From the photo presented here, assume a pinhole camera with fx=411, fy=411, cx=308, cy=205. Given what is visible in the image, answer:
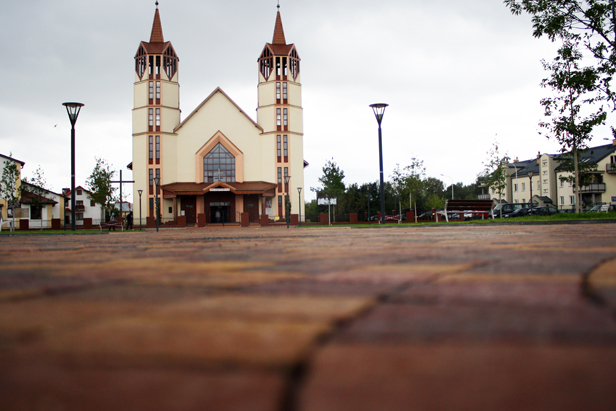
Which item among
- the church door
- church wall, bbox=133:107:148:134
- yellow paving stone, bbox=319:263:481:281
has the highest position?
church wall, bbox=133:107:148:134

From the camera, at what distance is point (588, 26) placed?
17281 millimetres

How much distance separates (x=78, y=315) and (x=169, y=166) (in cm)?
4226

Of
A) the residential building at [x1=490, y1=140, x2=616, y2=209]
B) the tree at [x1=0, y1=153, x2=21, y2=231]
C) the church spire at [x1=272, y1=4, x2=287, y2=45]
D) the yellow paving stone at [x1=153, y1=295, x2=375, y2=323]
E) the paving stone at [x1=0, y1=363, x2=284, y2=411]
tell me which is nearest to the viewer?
the paving stone at [x1=0, y1=363, x2=284, y2=411]

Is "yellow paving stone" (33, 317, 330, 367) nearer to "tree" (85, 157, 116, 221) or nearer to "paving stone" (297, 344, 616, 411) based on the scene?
"paving stone" (297, 344, 616, 411)

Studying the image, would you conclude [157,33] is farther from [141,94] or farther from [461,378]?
[461,378]

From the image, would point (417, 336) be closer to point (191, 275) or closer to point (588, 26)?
point (191, 275)

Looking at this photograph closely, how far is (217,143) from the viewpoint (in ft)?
135

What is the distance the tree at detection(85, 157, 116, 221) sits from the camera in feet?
141

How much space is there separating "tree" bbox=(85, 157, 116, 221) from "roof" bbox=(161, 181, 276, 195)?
27.5 feet

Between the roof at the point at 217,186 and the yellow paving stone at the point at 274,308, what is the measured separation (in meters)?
37.6

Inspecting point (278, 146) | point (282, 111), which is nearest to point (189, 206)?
→ point (278, 146)

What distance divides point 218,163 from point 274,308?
41.5 meters

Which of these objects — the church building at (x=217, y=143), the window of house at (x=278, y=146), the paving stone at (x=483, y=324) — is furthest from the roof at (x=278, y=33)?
the paving stone at (x=483, y=324)

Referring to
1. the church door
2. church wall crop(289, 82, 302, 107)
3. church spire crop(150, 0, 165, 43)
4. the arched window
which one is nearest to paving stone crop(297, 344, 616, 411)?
church wall crop(289, 82, 302, 107)
